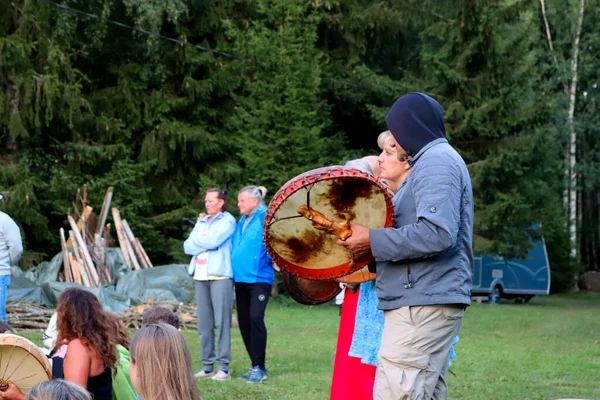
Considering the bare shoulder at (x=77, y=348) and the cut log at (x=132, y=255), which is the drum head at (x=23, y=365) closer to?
the bare shoulder at (x=77, y=348)

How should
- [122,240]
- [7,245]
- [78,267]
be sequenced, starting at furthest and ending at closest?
1. [122,240]
2. [78,267]
3. [7,245]

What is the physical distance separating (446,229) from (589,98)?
1397 inches

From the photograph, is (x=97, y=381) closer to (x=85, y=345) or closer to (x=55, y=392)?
(x=85, y=345)

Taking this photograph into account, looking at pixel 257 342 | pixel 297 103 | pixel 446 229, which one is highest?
pixel 297 103

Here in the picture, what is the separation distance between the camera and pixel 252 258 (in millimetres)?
9453

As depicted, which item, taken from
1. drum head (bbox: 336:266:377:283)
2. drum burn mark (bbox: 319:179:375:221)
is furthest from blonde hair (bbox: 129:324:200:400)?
drum head (bbox: 336:266:377:283)

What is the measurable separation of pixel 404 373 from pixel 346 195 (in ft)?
2.90

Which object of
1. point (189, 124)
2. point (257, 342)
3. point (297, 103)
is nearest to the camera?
point (257, 342)

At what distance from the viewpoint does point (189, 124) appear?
26.5 meters

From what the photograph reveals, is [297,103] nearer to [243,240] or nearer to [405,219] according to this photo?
[243,240]

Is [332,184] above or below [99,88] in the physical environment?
below

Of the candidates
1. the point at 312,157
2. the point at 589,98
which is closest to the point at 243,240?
the point at 312,157

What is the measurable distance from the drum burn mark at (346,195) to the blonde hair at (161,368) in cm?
96

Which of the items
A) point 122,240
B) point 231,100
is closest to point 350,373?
point 122,240
